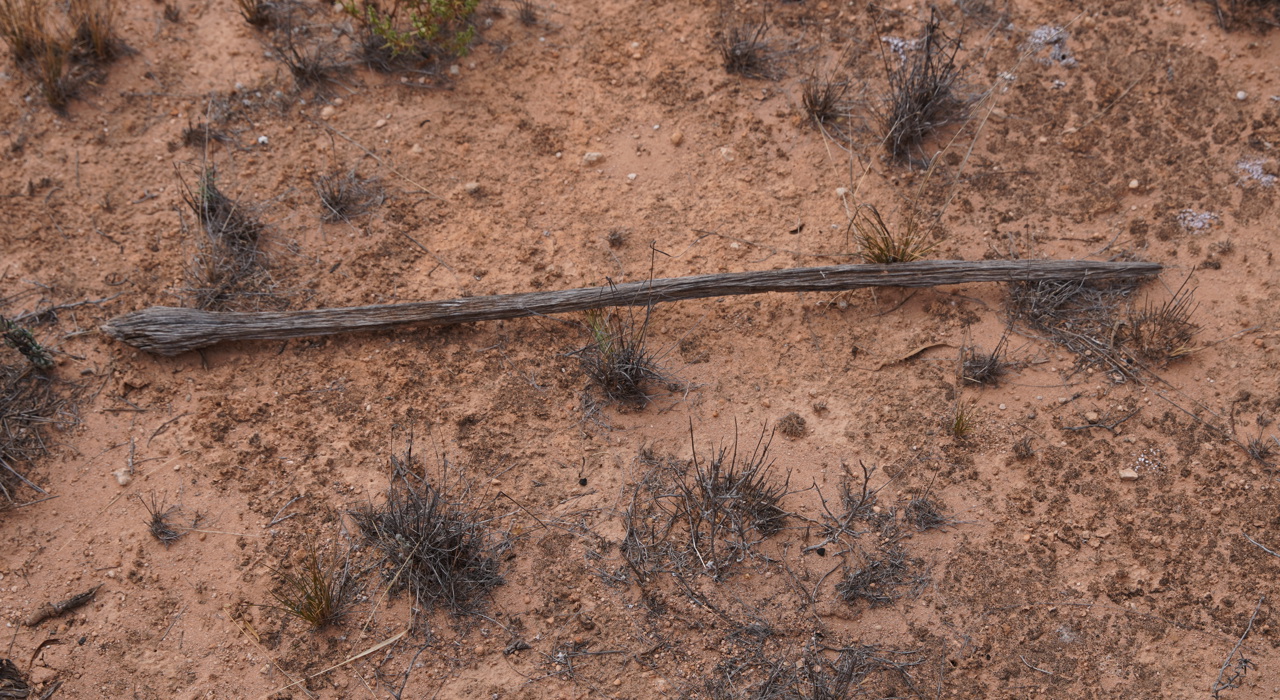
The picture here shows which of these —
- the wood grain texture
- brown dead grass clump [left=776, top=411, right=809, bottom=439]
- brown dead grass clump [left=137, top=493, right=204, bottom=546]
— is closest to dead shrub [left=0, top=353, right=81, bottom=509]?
the wood grain texture

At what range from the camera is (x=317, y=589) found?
2846mm

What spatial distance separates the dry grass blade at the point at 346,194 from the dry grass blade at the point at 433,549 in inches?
58.5

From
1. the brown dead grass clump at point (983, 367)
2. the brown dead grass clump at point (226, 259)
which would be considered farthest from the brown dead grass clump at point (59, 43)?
the brown dead grass clump at point (983, 367)

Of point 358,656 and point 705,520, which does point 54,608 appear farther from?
point 705,520

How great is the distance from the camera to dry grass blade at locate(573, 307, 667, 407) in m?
3.38

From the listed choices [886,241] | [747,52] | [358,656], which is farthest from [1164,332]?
[358,656]

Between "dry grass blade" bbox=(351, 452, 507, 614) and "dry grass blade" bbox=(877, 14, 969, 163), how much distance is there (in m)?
2.55

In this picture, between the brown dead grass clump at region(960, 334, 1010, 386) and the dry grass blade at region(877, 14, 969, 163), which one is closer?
the brown dead grass clump at region(960, 334, 1010, 386)

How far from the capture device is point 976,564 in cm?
305

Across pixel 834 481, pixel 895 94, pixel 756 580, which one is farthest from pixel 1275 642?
→ pixel 895 94

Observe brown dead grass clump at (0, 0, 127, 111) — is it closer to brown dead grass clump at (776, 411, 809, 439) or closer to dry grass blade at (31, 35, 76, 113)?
dry grass blade at (31, 35, 76, 113)

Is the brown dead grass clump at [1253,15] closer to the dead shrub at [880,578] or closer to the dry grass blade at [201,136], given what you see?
the dead shrub at [880,578]

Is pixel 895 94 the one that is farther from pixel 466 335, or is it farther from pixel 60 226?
pixel 60 226

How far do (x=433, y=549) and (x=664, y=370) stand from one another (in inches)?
45.1
